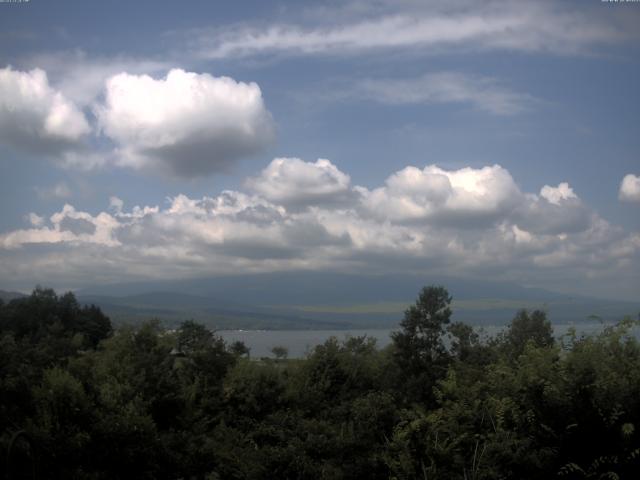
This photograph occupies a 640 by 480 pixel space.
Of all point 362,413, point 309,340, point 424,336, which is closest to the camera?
point 362,413

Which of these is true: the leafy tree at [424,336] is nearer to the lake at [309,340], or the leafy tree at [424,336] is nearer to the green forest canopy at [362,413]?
the green forest canopy at [362,413]

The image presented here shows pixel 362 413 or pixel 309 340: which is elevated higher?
pixel 362 413

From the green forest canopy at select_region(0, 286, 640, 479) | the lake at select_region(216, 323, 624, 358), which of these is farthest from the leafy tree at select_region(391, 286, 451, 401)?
the lake at select_region(216, 323, 624, 358)

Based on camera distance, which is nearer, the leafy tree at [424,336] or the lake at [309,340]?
the lake at [309,340]

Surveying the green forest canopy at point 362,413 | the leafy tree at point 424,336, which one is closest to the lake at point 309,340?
the green forest canopy at point 362,413

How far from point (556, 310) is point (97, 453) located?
5562 cm

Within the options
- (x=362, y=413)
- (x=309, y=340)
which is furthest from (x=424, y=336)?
(x=309, y=340)

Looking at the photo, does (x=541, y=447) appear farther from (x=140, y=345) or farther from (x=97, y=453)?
(x=140, y=345)

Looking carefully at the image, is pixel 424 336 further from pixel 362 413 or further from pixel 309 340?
pixel 309 340

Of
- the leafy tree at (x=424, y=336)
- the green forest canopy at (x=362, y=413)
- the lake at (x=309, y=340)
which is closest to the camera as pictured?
the green forest canopy at (x=362, y=413)

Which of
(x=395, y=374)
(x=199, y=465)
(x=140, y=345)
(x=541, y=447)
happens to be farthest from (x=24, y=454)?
(x=140, y=345)

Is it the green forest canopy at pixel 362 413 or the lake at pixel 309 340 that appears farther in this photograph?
the lake at pixel 309 340

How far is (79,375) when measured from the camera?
59.0 feet

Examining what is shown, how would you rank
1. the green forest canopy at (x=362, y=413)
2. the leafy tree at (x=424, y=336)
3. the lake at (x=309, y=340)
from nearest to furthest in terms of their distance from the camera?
the green forest canopy at (x=362, y=413) < the lake at (x=309, y=340) < the leafy tree at (x=424, y=336)
